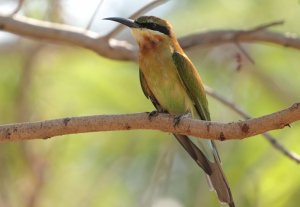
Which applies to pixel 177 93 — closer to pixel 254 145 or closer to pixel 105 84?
pixel 254 145

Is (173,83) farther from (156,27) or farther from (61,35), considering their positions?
(61,35)

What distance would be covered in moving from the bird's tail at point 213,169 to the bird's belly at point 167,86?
143 millimetres

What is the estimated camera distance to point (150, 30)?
357 cm

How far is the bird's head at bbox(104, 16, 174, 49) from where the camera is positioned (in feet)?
11.6

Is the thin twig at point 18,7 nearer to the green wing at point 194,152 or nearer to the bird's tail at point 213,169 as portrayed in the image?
the green wing at point 194,152

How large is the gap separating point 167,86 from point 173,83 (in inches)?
1.2

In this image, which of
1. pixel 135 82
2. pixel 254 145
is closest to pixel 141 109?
pixel 135 82

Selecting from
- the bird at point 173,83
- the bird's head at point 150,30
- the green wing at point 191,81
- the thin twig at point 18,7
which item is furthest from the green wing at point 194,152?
the thin twig at point 18,7

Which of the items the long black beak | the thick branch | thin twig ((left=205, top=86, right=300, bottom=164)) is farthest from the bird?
the thick branch

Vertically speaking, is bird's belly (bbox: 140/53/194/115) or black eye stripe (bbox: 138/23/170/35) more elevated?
black eye stripe (bbox: 138/23/170/35)

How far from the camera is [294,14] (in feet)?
15.4

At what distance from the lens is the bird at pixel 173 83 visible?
133 inches

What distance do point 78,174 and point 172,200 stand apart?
1.99 ft

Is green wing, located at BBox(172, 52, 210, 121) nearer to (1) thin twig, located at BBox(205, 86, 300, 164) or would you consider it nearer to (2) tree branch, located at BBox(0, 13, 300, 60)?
(1) thin twig, located at BBox(205, 86, 300, 164)
